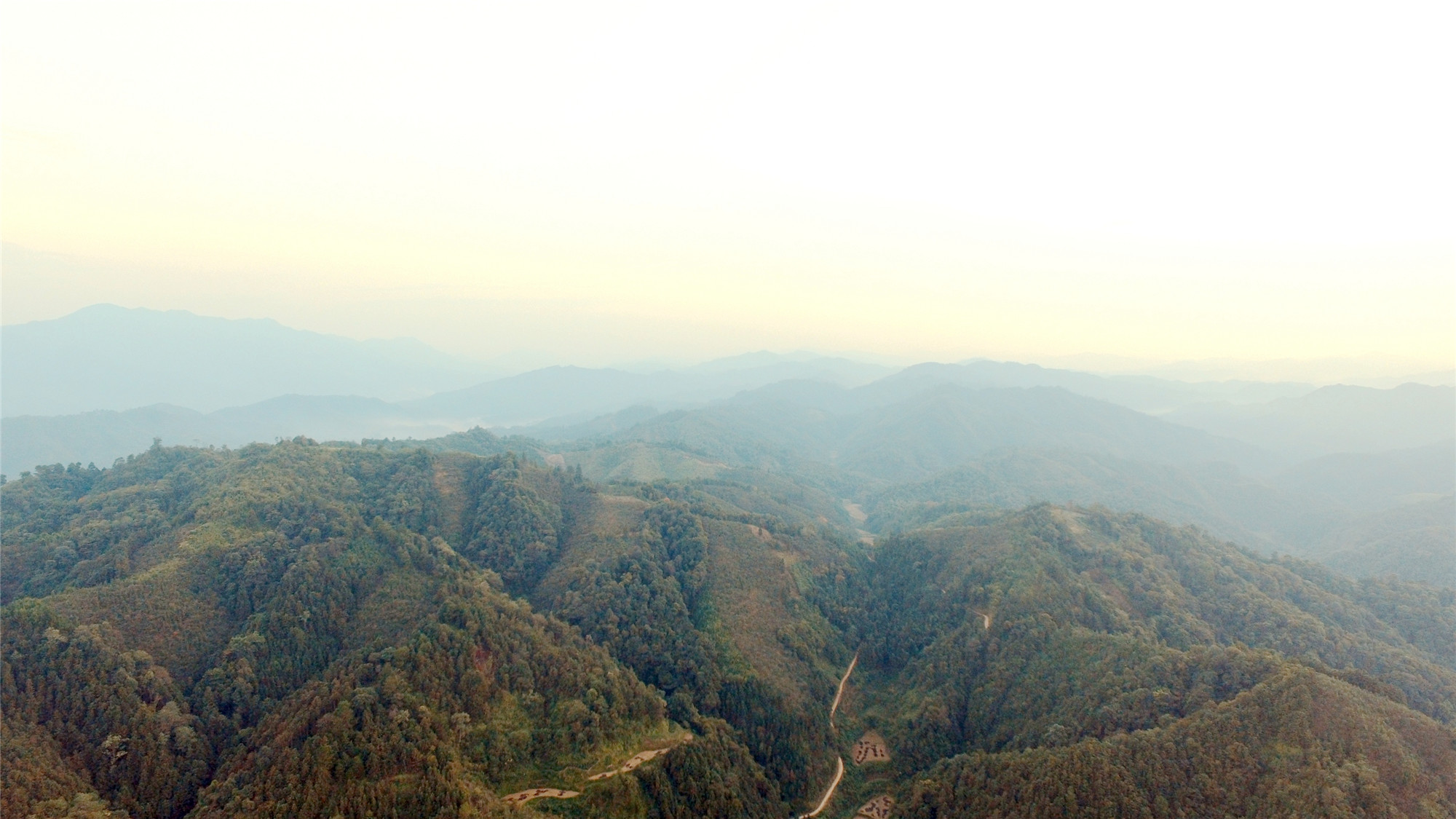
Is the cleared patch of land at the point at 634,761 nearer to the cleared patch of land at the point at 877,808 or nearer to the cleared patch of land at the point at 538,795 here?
the cleared patch of land at the point at 538,795

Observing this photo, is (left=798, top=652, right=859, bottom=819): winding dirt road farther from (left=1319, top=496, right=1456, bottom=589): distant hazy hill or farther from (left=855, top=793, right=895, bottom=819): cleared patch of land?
(left=1319, top=496, right=1456, bottom=589): distant hazy hill

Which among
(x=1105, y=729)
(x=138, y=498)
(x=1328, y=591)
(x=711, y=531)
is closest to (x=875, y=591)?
(x=711, y=531)

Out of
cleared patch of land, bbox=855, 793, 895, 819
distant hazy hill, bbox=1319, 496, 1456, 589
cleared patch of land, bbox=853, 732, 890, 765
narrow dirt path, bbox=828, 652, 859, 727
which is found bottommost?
cleared patch of land, bbox=853, 732, 890, 765

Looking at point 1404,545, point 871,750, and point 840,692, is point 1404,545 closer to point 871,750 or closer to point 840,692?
point 840,692

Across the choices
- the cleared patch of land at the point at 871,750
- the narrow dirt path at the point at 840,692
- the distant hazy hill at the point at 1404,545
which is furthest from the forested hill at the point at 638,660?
the distant hazy hill at the point at 1404,545

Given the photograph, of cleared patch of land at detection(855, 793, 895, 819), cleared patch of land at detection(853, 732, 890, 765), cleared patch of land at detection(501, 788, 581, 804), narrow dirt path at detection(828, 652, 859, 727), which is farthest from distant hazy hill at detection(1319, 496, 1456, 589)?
cleared patch of land at detection(501, 788, 581, 804)

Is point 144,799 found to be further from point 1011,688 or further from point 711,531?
point 1011,688
